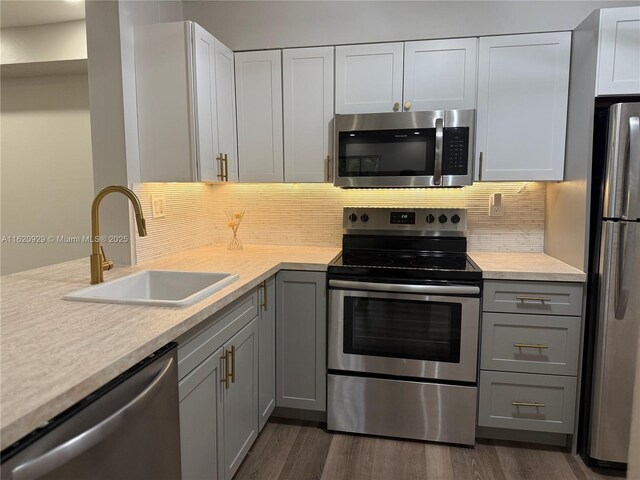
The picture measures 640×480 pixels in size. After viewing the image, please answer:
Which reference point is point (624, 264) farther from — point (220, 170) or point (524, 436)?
point (220, 170)

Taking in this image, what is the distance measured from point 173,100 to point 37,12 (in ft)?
4.88

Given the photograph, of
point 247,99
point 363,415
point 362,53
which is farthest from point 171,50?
point 363,415

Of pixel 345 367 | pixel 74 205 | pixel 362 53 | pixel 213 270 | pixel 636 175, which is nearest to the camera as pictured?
pixel 636 175

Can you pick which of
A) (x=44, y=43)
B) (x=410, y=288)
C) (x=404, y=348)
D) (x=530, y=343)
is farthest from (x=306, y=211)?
(x=44, y=43)

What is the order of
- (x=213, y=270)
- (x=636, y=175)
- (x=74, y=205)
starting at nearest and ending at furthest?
(x=636, y=175) < (x=213, y=270) < (x=74, y=205)

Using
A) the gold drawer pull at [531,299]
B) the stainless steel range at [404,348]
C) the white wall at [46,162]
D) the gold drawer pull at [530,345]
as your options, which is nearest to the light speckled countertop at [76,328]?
the gold drawer pull at [531,299]

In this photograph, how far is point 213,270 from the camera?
1.98 m

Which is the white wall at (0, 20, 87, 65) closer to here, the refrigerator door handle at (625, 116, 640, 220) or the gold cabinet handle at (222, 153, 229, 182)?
the gold cabinet handle at (222, 153, 229, 182)

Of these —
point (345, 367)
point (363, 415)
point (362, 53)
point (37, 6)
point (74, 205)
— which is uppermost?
point (37, 6)

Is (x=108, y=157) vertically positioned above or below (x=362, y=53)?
below

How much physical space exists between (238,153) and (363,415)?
1.67 metres

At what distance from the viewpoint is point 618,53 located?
6.15ft

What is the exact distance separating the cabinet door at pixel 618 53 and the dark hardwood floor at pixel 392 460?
178cm

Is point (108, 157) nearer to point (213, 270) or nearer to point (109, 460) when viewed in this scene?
point (213, 270)
